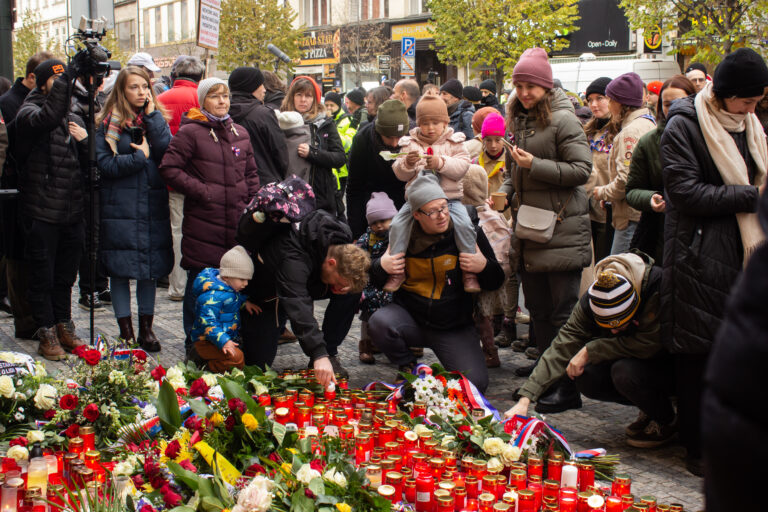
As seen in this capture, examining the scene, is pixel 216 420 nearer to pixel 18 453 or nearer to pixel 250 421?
pixel 250 421

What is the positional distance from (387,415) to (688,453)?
149 centimetres

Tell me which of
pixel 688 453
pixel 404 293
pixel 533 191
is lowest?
pixel 688 453

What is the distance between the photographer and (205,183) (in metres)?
5.69

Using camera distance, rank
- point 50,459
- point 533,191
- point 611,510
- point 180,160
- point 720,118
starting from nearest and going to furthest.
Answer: point 611,510, point 50,459, point 720,118, point 533,191, point 180,160

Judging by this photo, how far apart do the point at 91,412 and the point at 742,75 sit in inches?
132

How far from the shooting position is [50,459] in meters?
3.33

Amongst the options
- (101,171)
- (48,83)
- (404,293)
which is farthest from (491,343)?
(48,83)

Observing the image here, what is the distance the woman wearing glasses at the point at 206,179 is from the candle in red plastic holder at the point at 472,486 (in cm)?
289

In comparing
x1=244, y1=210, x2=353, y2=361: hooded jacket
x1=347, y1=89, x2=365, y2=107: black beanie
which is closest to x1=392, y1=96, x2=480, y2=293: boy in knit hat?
x1=244, y1=210, x2=353, y2=361: hooded jacket

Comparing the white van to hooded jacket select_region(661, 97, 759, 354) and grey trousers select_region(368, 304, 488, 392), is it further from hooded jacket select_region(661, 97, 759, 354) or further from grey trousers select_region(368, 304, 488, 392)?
hooded jacket select_region(661, 97, 759, 354)

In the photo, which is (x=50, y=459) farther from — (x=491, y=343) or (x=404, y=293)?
(x=491, y=343)

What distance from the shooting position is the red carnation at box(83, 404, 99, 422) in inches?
144

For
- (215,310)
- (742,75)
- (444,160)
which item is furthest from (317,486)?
(444,160)

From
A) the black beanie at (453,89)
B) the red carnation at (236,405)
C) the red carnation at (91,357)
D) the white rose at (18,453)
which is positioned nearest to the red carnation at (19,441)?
the white rose at (18,453)
